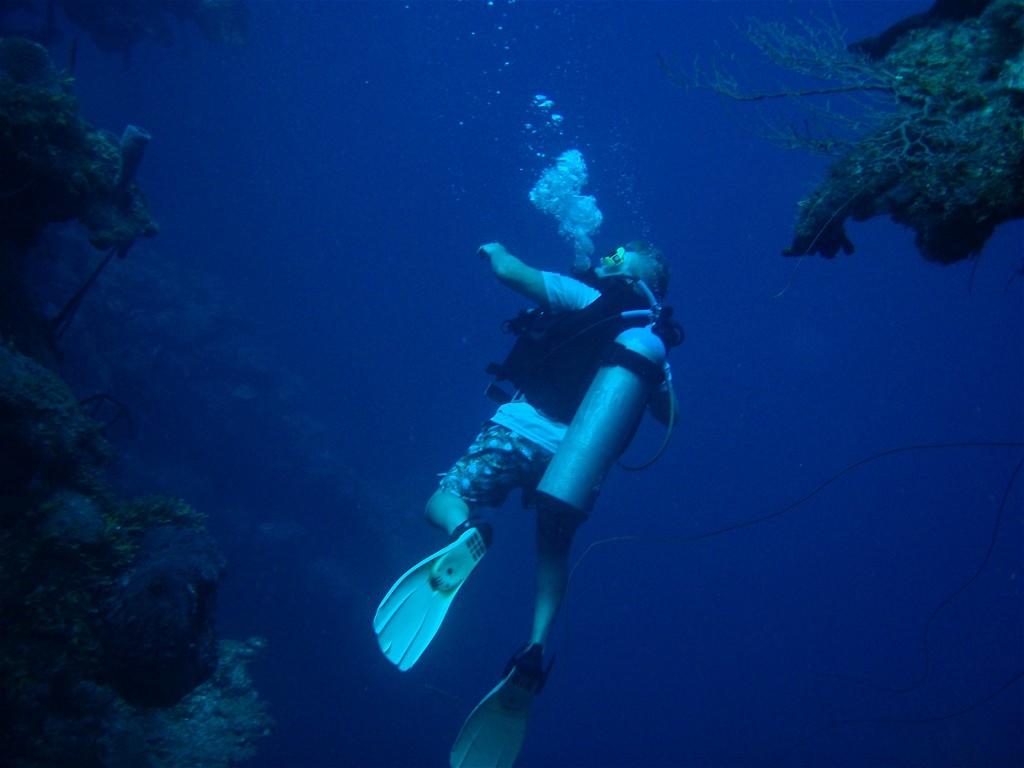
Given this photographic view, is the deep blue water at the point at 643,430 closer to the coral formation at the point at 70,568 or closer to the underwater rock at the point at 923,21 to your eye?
the underwater rock at the point at 923,21

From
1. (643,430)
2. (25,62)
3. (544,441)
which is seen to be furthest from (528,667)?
Answer: (643,430)

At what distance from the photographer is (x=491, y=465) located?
425 centimetres

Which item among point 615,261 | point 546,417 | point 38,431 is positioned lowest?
point 38,431

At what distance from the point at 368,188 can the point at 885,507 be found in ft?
269

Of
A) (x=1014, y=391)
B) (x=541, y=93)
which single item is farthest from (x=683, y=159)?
(x=1014, y=391)

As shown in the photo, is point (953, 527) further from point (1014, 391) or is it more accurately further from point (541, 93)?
point (541, 93)

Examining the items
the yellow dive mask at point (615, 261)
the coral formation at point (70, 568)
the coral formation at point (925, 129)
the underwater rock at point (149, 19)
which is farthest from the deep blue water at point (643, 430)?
the coral formation at point (70, 568)

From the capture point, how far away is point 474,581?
24.3 metres

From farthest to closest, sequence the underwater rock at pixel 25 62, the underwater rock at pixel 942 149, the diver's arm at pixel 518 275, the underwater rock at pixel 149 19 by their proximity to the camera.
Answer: the underwater rock at pixel 149 19
the underwater rock at pixel 25 62
the diver's arm at pixel 518 275
the underwater rock at pixel 942 149

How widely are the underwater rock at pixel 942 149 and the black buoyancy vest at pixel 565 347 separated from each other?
1183 mm

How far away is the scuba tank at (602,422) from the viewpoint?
12.0 feet

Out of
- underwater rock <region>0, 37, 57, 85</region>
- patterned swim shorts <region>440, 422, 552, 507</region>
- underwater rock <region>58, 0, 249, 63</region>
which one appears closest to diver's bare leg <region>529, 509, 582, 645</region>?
patterned swim shorts <region>440, 422, 552, 507</region>

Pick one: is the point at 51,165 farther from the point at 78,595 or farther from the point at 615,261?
the point at 615,261

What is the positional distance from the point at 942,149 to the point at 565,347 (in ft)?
7.80
